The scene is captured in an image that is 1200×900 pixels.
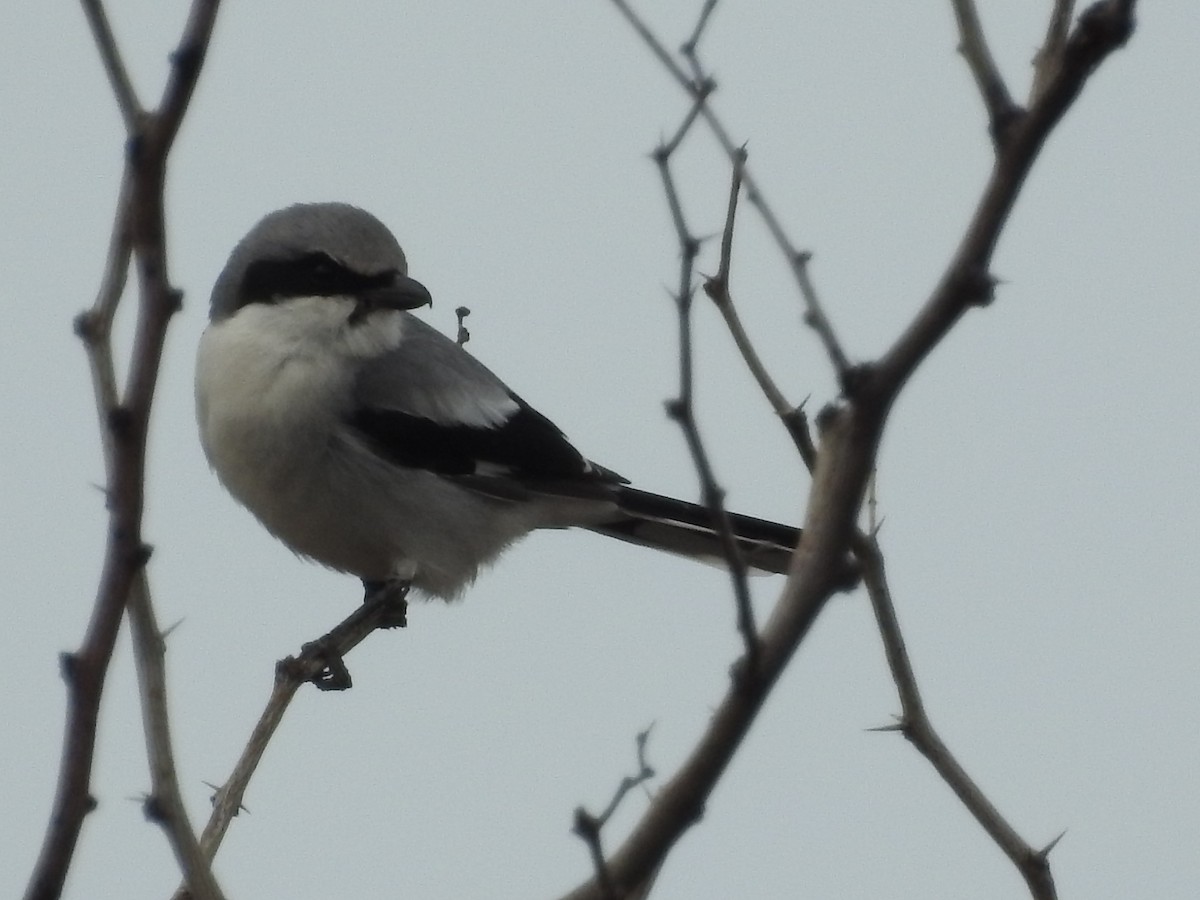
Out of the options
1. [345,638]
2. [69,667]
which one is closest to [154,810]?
[69,667]

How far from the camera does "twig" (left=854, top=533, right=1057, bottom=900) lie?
234cm

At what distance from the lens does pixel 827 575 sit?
1.81 metres

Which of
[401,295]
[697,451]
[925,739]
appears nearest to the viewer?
[697,451]

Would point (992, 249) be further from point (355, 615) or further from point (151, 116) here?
point (355, 615)

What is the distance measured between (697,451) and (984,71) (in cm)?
60

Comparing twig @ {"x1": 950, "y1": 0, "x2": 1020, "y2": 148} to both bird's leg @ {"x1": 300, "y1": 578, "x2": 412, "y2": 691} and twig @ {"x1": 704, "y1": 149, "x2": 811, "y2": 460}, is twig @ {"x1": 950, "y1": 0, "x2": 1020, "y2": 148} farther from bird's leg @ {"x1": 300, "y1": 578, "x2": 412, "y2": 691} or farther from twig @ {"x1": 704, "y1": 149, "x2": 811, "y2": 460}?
bird's leg @ {"x1": 300, "y1": 578, "x2": 412, "y2": 691}

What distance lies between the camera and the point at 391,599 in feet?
15.6

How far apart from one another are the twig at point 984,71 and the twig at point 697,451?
19.9 inches

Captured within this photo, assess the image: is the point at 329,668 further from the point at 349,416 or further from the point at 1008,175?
the point at 1008,175

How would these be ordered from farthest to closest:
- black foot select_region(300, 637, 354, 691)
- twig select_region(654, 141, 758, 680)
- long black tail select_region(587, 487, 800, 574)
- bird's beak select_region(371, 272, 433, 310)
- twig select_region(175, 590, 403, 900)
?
1. long black tail select_region(587, 487, 800, 574)
2. bird's beak select_region(371, 272, 433, 310)
3. black foot select_region(300, 637, 354, 691)
4. twig select_region(175, 590, 403, 900)
5. twig select_region(654, 141, 758, 680)

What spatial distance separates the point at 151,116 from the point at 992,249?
2.87 ft

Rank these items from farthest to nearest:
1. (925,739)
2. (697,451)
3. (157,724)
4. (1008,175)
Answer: (925,739), (697,451), (157,724), (1008,175)

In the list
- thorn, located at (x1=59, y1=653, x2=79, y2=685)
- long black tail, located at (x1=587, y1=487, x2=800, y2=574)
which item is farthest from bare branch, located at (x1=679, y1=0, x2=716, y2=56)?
long black tail, located at (x1=587, y1=487, x2=800, y2=574)

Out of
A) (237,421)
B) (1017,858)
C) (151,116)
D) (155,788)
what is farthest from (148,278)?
(237,421)
